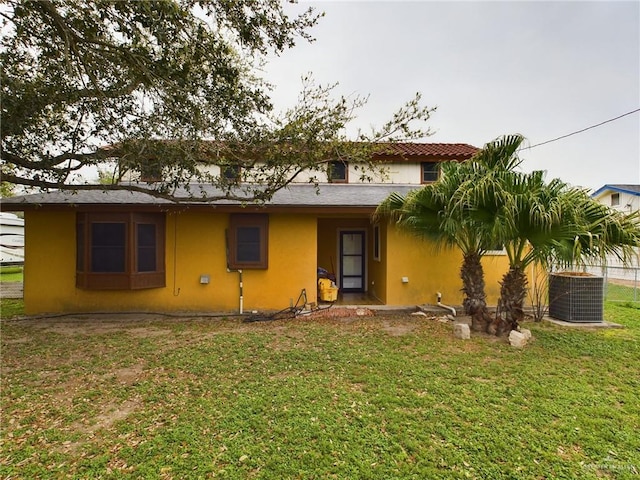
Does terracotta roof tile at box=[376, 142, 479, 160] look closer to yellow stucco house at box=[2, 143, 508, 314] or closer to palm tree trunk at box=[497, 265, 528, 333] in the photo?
yellow stucco house at box=[2, 143, 508, 314]

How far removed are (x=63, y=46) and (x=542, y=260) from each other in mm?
8604

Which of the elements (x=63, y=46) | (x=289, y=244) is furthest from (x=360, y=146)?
(x=63, y=46)

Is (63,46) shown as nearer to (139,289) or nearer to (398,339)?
(139,289)

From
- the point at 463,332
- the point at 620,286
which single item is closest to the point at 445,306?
the point at 463,332

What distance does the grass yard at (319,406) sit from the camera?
2.66 metres

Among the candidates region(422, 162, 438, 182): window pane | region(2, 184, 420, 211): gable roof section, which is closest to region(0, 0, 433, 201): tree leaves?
region(2, 184, 420, 211): gable roof section

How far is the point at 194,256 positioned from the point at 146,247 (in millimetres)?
1079

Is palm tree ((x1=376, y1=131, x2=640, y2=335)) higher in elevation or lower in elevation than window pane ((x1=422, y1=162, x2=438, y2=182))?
lower

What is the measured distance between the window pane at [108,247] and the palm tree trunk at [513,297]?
7.99m

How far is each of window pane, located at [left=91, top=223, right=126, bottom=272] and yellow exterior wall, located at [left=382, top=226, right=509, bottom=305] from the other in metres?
6.30

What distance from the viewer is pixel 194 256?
8156mm

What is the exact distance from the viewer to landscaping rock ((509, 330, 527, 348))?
18.1 ft

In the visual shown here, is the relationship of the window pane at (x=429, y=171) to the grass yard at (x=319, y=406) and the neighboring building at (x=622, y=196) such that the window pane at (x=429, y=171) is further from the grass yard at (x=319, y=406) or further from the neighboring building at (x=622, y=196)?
the neighboring building at (x=622, y=196)

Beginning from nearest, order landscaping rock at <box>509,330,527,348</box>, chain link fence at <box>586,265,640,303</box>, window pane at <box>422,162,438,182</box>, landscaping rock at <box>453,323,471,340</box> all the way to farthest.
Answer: landscaping rock at <box>509,330,527,348</box> < landscaping rock at <box>453,323,471,340</box> < chain link fence at <box>586,265,640,303</box> < window pane at <box>422,162,438,182</box>
